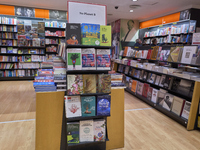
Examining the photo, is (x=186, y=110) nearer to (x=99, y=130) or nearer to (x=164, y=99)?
(x=164, y=99)

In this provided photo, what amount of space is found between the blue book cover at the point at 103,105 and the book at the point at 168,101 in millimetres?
2157

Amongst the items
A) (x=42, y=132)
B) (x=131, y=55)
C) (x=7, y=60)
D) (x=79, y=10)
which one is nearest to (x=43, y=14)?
(x=7, y=60)

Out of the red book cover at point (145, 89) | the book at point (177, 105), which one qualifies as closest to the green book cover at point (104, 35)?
the book at point (177, 105)

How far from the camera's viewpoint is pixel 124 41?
9.09 m

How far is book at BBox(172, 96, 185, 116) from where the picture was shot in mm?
3256

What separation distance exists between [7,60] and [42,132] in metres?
6.02

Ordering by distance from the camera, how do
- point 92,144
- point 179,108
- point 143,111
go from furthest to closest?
point 143,111 < point 179,108 < point 92,144

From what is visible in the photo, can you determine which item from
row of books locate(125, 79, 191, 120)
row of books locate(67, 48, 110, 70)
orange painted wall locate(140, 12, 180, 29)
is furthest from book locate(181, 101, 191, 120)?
orange painted wall locate(140, 12, 180, 29)

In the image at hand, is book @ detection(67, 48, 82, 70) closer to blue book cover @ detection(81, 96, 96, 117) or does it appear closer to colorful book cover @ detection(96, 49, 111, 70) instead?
colorful book cover @ detection(96, 49, 111, 70)

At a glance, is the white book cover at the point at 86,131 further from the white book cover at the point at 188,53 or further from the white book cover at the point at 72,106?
the white book cover at the point at 188,53

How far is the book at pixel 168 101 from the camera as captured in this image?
3.57 meters

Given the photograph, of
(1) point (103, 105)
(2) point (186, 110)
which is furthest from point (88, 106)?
(2) point (186, 110)

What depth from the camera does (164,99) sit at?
3.78m

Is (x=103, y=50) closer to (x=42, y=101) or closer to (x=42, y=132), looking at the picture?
(x=42, y=101)
